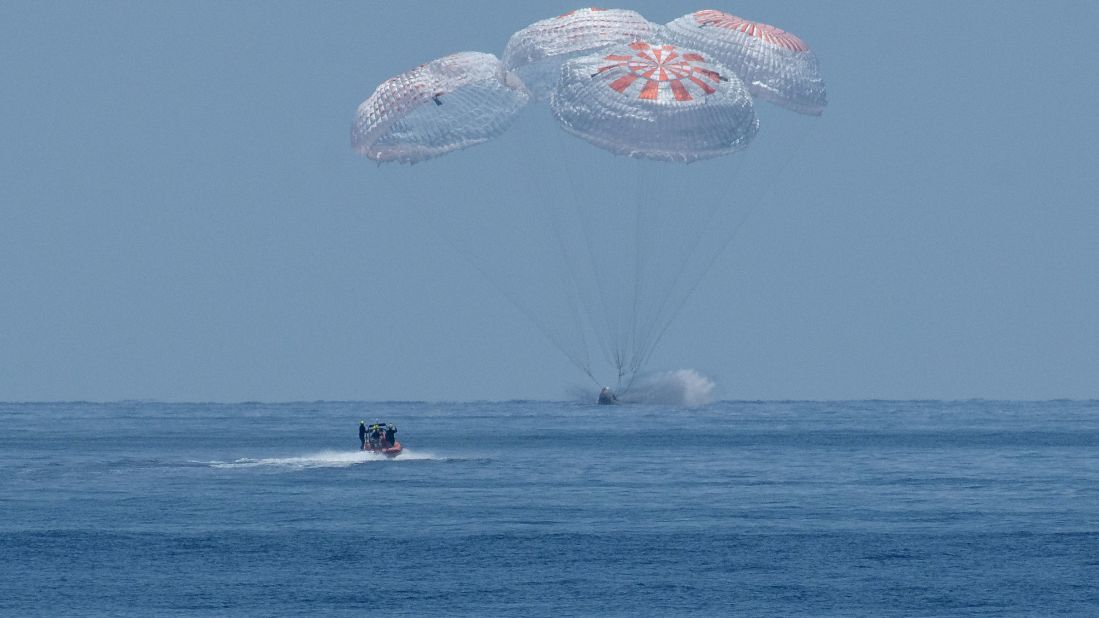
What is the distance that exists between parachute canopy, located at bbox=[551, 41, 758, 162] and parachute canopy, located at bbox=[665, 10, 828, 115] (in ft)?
6.10

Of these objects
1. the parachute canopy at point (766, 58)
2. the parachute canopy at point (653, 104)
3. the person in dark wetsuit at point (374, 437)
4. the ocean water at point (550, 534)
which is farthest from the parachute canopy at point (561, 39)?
the person in dark wetsuit at point (374, 437)

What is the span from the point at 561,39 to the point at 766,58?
5.92 m

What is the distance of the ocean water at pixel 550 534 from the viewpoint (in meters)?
32.8

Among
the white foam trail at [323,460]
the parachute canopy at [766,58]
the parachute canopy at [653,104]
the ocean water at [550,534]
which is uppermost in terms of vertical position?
the parachute canopy at [766,58]

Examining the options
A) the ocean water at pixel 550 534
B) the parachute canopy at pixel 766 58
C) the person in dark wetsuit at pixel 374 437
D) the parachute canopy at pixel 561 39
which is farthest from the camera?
the person in dark wetsuit at pixel 374 437

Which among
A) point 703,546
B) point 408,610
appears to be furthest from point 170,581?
point 703,546

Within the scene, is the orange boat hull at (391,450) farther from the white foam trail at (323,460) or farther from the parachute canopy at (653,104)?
the parachute canopy at (653,104)

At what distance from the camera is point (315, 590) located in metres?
33.6

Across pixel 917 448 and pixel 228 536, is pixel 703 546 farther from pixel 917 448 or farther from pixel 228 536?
pixel 917 448

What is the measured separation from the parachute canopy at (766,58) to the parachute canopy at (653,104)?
1859 millimetres

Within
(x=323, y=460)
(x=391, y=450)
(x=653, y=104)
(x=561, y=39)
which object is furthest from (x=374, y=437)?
(x=653, y=104)

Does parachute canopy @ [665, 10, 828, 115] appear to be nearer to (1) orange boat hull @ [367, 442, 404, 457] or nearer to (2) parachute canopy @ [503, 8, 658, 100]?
(2) parachute canopy @ [503, 8, 658, 100]

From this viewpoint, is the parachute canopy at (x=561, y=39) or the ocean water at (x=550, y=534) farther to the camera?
the parachute canopy at (x=561, y=39)

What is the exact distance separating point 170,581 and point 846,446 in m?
51.2
